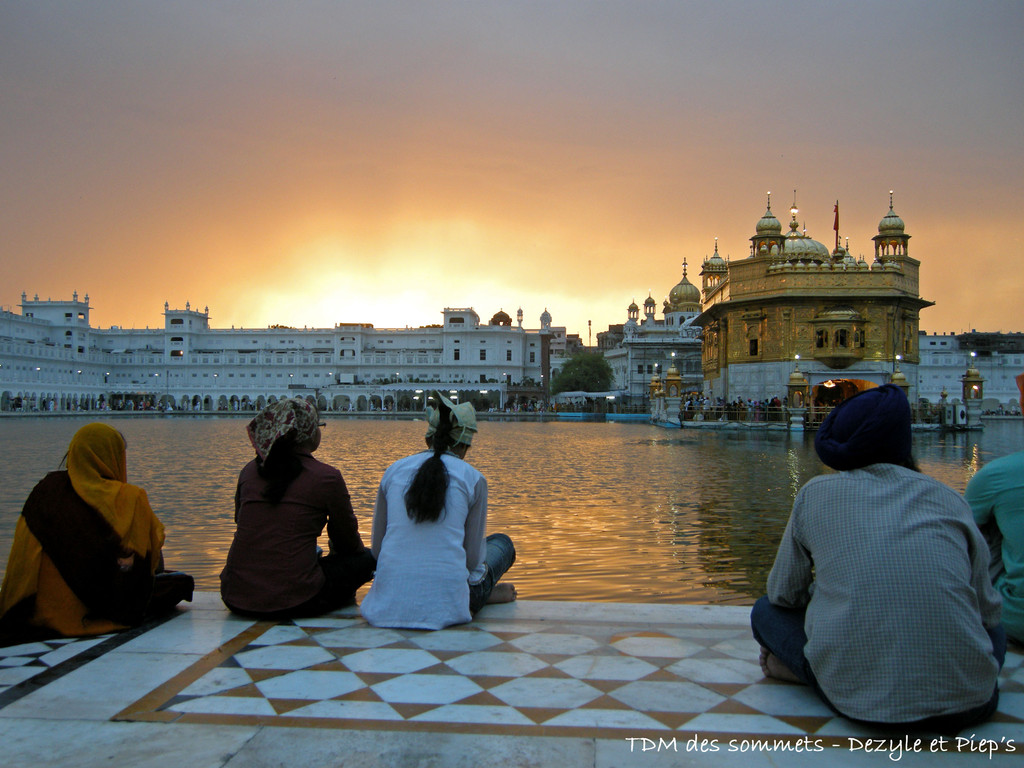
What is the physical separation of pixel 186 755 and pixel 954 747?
2527 millimetres

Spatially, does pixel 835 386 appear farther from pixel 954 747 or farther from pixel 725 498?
pixel 954 747

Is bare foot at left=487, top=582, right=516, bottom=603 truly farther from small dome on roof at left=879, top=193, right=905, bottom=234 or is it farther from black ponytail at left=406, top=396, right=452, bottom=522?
small dome on roof at left=879, top=193, right=905, bottom=234

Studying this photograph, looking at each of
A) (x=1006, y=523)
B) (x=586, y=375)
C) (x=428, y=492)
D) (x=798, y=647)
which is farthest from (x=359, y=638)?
(x=586, y=375)

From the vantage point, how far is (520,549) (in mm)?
7473

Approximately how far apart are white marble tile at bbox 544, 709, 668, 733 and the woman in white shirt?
126 centimetres

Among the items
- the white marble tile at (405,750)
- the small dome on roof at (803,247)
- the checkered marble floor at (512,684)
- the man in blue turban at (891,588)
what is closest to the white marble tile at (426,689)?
the checkered marble floor at (512,684)

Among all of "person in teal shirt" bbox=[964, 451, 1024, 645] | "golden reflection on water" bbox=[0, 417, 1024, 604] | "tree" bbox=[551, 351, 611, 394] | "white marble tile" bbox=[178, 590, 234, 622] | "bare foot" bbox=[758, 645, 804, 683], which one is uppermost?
"tree" bbox=[551, 351, 611, 394]

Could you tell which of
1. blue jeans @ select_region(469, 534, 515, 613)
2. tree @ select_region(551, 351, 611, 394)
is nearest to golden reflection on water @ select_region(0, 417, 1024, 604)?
blue jeans @ select_region(469, 534, 515, 613)

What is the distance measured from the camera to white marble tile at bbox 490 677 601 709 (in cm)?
317

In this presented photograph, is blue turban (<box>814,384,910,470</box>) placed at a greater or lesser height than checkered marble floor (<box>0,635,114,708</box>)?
greater

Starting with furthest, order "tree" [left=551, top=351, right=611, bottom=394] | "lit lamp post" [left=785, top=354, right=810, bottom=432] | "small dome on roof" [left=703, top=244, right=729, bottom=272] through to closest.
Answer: "tree" [left=551, top=351, right=611, bottom=394]
"small dome on roof" [left=703, top=244, right=729, bottom=272]
"lit lamp post" [left=785, top=354, right=810, bottom=432]

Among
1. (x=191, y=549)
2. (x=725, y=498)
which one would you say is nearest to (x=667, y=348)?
(x=725, y=498)

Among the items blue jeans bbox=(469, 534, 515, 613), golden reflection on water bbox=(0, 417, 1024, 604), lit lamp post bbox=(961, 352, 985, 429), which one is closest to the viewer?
blue jeans bbox=(469, 534, 515, 613)

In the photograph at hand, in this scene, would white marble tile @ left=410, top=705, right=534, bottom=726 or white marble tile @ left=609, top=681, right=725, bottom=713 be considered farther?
white marble tile @ left=609, top=681, right=725, bottom=713
